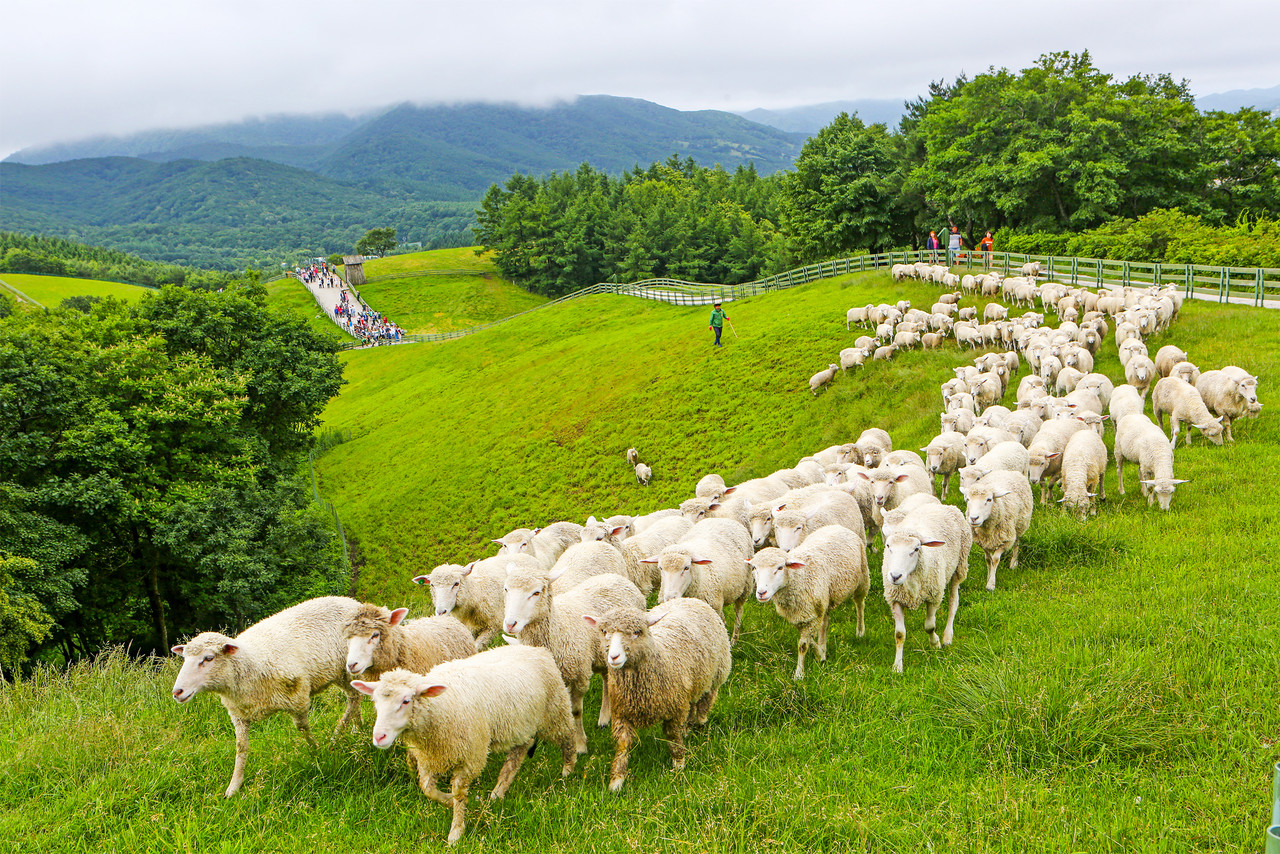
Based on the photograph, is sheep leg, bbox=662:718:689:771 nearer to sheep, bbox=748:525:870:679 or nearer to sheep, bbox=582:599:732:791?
sheep, bbox=582:599:732:791

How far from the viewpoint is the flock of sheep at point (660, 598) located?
6211 millimetres

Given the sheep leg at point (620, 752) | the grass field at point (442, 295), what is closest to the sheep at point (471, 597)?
the sheep leg at point (620, 752)

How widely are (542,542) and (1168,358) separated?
15020 millimetres

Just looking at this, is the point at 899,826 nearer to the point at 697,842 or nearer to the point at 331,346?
the point at 697,842

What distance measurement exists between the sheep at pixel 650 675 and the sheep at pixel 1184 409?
37.3 feet

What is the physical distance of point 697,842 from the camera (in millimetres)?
4988

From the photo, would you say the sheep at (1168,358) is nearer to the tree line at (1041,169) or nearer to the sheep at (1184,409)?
the sheep at (1184,409)

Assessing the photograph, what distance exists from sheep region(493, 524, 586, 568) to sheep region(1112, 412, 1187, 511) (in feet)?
29.1

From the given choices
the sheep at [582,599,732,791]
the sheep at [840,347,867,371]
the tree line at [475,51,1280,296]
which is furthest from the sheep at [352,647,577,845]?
the tree line at [475,51,1280,296]

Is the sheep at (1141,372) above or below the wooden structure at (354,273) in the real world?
below

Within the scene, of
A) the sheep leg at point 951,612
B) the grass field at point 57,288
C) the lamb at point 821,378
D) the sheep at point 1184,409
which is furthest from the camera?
the grass field at point 57,288

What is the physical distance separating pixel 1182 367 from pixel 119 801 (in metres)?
18.6

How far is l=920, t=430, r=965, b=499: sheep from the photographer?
14.0 meters

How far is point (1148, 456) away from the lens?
11852mm
